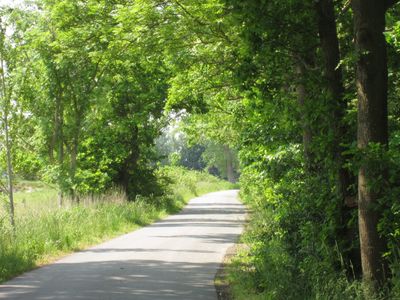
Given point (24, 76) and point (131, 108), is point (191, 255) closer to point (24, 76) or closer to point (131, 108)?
point (24, 76)

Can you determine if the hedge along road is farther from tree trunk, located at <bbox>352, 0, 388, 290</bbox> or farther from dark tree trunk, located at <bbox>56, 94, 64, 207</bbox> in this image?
dark tree trunk, located at <bbox>56, 94, 64, 207</bbox>

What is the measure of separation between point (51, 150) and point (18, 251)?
13.7 meters

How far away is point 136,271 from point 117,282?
1693mm

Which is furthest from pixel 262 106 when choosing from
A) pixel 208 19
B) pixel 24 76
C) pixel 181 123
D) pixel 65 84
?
pixel 181 123

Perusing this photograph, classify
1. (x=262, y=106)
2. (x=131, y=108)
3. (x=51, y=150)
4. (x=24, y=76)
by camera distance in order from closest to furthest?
(x=262, y=106), (x=24, y=76), (x=51, y=150), (x=131, y=108)

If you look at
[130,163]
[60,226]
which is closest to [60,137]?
[60,226]

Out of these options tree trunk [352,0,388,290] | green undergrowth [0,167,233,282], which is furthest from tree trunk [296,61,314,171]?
green undergrowth [0,167,233,282]

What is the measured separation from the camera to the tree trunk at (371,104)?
7.66 meters

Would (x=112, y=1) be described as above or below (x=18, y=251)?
above

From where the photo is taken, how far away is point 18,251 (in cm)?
1499

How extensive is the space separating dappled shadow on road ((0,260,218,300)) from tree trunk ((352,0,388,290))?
373cm

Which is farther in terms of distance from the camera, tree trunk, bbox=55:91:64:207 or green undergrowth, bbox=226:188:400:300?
tree trunk, bbox=55:91:64:207

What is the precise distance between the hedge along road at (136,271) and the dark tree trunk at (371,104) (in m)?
3.71

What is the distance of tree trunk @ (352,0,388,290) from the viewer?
7.66 m
